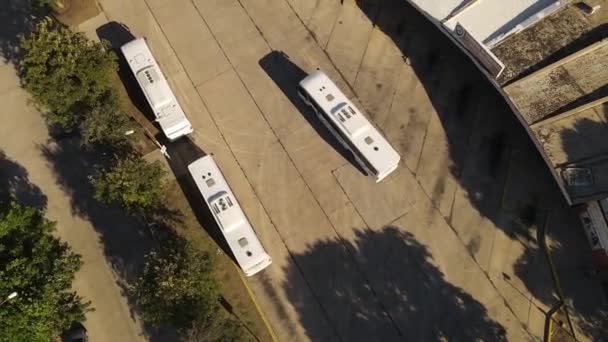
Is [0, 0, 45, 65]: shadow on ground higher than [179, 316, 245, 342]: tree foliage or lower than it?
higher

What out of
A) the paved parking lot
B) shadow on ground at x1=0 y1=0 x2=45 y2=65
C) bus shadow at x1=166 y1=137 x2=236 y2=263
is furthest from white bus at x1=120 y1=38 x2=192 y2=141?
shadow on ground at x1=0 y1=0 x2=45 y2=65

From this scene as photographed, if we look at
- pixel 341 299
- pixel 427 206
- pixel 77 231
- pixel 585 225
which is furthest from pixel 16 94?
pixel 585 225

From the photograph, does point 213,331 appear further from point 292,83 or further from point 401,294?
point 292,83

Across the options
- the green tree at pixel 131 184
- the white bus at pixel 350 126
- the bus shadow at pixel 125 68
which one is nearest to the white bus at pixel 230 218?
the green tree at pixel 131 184

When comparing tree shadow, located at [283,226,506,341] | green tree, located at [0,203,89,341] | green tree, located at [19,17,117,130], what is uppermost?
green tree, located at [19,17,117,130]

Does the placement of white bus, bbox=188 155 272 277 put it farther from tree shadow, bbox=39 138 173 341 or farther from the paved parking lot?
tree shadow, bbox=39 138 173 341

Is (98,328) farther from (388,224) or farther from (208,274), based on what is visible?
(388,224)

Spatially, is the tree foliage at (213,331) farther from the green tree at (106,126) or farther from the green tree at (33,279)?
the green tree at (106,126)
